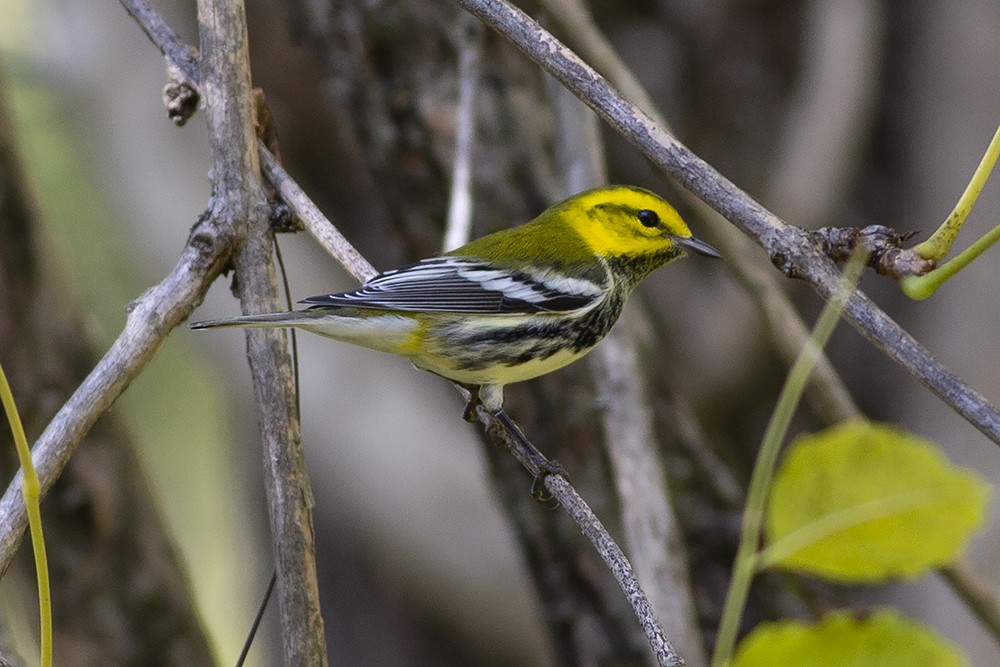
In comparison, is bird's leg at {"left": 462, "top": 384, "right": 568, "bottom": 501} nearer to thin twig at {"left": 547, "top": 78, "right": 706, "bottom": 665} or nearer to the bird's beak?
thin twig at {"left": 547, "top": 78, "right": 706, "bottom": 665}

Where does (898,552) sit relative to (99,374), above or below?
below

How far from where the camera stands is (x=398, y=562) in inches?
154

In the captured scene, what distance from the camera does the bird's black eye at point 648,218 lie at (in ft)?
7.29

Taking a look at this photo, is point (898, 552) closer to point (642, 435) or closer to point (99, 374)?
point (99, 374)

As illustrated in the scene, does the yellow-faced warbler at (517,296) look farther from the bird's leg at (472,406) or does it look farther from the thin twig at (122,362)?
the thin twig at (122,362)

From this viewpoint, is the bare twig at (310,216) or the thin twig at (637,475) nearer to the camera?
the bare twig at (310,216)

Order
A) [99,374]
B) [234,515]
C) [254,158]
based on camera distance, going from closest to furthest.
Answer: [99,374], [254,158], [234,515]

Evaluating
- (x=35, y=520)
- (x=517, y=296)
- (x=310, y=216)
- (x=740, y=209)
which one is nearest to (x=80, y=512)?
(x=517, y=296)

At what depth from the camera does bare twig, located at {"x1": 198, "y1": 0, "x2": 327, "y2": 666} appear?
4.43 feet

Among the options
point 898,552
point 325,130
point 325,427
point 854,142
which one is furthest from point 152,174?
point 898,552

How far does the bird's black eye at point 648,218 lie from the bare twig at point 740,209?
101 centimetres

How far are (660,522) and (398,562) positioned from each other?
2036 mm

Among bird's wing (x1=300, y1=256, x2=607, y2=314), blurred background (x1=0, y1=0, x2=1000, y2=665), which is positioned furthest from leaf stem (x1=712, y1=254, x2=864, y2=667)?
blurred background (x1=0, y1=0, x2=1000, y2=665)

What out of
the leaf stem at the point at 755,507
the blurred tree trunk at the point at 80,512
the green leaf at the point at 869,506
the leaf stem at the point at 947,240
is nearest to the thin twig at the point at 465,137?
the blurred tree trunk at the point at 80,512
